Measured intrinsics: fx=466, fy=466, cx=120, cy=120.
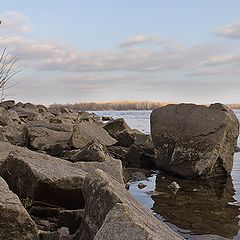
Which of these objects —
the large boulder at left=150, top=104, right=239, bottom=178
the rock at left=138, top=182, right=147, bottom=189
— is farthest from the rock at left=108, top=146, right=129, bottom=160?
the rock at left=138, top=182, right=147, bottom=189

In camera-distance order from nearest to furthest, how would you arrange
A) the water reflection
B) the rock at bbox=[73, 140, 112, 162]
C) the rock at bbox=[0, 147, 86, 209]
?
1. the rock at bbox=[0, 147, 86, 209]
2. the water reflection
3. the rock at bbox=[73, 140, 112, 162]

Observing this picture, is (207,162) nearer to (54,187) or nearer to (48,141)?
(48,141)

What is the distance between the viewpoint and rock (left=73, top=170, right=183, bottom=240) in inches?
124

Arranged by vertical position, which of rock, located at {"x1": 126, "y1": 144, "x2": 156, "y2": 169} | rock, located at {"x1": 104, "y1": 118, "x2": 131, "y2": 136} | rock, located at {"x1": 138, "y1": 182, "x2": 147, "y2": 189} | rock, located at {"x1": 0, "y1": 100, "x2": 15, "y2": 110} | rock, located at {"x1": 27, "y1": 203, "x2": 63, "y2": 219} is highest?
rock, located at {"x1": 0, "y1": 100, "x2": 15, "y2": 110}

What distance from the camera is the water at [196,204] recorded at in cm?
646

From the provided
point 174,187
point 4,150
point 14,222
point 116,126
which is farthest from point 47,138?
point 14,222

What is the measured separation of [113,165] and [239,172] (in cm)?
595

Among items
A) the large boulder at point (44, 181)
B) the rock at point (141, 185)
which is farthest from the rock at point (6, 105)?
the large boulder at point (44, 181)

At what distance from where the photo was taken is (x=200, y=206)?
785 cm

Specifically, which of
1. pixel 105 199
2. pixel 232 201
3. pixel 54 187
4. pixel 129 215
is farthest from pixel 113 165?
pixel 129 215

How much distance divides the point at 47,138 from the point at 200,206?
616 cm

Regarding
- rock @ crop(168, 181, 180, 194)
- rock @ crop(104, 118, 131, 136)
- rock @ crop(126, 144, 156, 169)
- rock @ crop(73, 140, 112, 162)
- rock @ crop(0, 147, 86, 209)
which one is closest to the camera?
rock @ crop(0, 147, 86, 209)

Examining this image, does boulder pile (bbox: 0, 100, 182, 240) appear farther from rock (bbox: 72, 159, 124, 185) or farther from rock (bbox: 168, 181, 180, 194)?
rock (bbox: 168, 181, 180, 194)

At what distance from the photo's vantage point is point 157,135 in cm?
1152
